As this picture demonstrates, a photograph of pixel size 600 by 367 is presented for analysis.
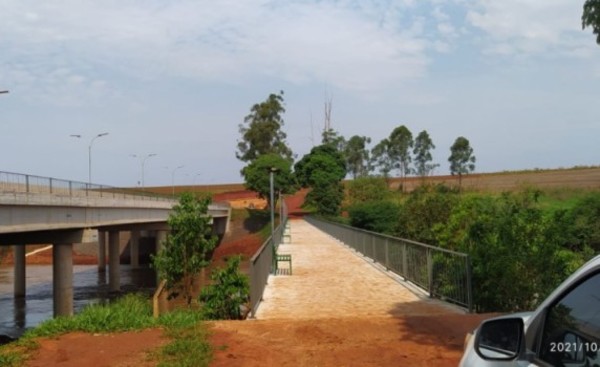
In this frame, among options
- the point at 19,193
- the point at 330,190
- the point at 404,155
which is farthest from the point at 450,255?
the point at 404,155

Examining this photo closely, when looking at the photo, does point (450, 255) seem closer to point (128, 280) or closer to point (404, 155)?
point (128, 280)

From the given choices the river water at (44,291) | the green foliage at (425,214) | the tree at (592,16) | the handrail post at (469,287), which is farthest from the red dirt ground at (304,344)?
the river water at (44,291)

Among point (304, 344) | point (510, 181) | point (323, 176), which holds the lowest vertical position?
point (304, 344)

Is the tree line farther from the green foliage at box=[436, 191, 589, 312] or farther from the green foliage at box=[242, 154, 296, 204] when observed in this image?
the green foliage at box=[436, 191, 589, 312]

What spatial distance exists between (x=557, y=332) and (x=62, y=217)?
28.2 m

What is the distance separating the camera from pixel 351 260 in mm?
23531

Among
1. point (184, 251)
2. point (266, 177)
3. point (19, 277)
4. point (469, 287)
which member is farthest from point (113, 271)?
point (469, 287)

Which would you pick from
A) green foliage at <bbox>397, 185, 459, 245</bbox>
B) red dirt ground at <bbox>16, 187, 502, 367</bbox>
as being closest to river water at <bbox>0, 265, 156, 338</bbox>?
green foliage at <bbox>397, 185, 459, 245</bbox>

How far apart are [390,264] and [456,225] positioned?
7.89 feet

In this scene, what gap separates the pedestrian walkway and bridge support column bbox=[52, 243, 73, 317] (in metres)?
13.6

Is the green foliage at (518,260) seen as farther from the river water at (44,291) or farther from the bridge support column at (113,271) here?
the bridge support column at (113,271)

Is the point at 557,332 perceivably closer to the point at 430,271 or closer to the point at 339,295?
the point at 430,271

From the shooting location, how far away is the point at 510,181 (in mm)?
76375

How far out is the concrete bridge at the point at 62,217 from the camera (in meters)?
23.6
